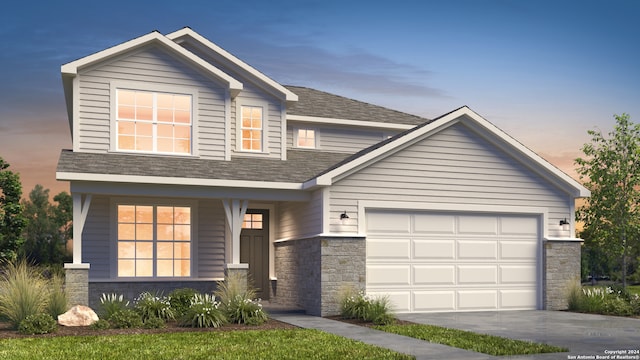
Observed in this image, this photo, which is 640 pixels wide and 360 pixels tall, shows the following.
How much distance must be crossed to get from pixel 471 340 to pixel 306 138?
38.1 feet

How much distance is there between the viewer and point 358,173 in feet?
59.0

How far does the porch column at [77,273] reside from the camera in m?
16.2

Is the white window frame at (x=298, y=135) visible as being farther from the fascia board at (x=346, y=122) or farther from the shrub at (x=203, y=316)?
the shrub at (x=203, y=316)

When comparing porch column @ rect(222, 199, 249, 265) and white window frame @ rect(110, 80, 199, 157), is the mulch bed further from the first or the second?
white window frame @ rect(110, 80, 199, 157)

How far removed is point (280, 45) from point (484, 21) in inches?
242

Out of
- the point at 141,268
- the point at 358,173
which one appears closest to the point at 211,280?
the point at 141,268

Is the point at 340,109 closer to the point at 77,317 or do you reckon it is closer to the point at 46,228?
the point at 77,317

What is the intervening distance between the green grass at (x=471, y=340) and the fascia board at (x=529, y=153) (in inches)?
252

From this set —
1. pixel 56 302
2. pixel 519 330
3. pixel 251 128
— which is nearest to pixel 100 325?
pixel 56 302

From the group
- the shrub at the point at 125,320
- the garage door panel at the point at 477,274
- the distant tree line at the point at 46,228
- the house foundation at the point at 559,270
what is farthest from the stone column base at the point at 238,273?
the distant tree line at the point at 46,228

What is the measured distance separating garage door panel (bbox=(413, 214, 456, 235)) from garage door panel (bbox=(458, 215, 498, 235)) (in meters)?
0.26

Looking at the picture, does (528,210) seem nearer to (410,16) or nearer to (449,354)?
(410,16)

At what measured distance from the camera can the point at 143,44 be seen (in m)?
18.6

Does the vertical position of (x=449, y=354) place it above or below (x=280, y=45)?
below
